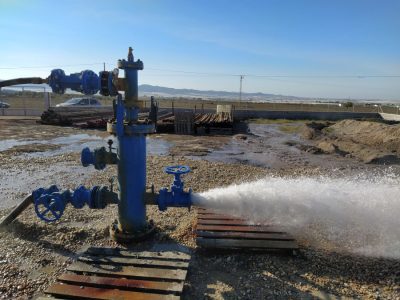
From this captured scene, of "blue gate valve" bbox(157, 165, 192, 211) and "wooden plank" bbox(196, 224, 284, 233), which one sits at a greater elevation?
"blue gate valve" bbox(157, 165, 192, 211)

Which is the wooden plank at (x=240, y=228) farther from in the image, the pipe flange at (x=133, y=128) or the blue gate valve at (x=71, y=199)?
the pipe flange at (x=133, y=128)

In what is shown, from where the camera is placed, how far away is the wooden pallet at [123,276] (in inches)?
140

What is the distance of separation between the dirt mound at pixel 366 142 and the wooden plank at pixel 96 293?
1139 centimetres

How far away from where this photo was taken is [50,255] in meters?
4.82

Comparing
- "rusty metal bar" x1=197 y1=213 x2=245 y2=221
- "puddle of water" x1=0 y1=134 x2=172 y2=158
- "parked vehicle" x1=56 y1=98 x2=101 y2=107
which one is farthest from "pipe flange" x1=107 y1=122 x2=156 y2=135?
"parked vehicle" x1=56 y1=98 x2=101 y2=107

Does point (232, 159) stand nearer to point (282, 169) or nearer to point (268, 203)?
point (282, 169)

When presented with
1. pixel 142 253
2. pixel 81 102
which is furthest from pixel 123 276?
pixel 81 102

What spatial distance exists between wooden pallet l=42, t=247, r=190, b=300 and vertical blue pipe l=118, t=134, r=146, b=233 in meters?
0.51

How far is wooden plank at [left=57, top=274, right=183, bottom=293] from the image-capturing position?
3648mm

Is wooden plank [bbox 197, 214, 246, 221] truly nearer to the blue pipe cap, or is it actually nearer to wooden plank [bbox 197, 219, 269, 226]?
wooden plank [bbox 197, 219, 269, 226]

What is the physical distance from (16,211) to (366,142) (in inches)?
665

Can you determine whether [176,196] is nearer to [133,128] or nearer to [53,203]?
[133,128]

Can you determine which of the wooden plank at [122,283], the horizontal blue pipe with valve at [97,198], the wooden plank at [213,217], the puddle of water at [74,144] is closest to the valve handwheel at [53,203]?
the horizontal blue pipe with valve at [97,198]

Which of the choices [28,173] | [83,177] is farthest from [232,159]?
[28,173]
